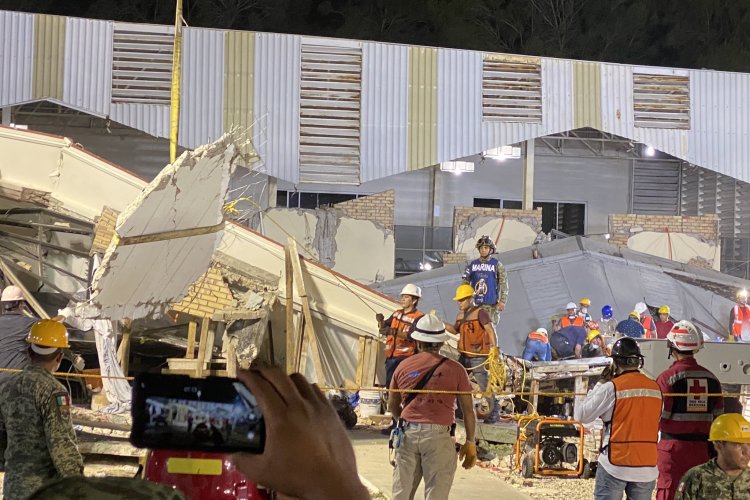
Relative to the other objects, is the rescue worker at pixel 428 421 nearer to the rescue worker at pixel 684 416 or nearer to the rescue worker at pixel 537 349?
the rescue worker at pixel 684 416

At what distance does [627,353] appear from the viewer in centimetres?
610

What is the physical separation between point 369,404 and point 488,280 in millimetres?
2320

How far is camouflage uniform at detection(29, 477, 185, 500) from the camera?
1550mm

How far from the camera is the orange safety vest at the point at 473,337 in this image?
11.9 metres

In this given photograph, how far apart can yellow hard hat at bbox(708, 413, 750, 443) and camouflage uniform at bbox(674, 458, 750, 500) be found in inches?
6.1

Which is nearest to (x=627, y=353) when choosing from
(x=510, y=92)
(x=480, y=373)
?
(x=480, y=373)

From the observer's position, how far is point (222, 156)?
412 inches

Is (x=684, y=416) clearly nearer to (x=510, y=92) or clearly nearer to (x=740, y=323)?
(x=740, y=323)

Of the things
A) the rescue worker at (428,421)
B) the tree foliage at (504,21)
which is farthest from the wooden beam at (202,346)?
the tree foliage at (504,21)

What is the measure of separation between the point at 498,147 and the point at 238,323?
1096cm

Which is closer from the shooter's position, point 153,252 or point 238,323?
point 153,252

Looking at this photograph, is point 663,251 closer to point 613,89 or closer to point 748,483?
point 613,89

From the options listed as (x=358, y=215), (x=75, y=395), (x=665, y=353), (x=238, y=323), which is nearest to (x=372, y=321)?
(x=238, y=323)

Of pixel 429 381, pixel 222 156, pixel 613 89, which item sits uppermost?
pixel 613 89
